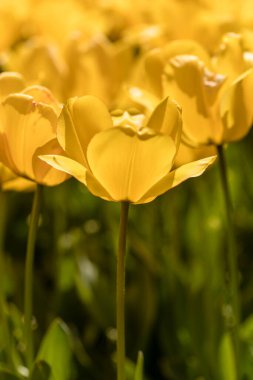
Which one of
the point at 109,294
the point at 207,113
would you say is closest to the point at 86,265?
the point at 109,294

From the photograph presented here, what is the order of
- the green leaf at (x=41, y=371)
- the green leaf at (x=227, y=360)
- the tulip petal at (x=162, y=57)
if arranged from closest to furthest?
1. the green leaf at (x=41, y=371)
2. the tulip petal at (x=162, y=57)
3. the green leaf at (x=227, y=360)

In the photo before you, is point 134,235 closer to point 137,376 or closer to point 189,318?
point 189,318

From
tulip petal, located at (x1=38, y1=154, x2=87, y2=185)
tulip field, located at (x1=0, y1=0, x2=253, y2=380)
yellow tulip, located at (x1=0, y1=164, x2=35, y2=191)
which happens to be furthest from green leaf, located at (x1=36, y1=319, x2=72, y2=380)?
tulip petal, located at (x1=38, y1=154, x2=87, y2=185)

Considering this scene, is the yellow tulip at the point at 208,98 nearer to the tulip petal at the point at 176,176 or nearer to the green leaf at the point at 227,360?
the tulip petal at the point at 176,176

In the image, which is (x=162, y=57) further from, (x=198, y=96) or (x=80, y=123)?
(x=80, y=123)

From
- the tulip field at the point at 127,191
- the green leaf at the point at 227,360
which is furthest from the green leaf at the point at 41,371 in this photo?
the green leaf at the point at 227,360

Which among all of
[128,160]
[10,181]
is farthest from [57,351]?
[128,160]

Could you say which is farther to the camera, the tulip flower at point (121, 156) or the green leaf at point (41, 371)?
the green leaf at point (41, 371)

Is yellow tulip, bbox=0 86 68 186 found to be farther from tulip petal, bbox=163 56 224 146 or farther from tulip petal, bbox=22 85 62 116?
tulip petal, bbox=163 56 224 146
